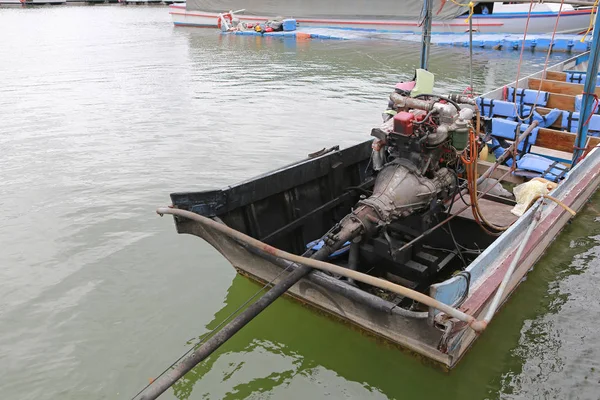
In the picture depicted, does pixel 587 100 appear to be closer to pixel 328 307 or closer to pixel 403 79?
pixel 328 307

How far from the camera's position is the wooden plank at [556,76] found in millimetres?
11112

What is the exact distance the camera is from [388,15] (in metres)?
29.9

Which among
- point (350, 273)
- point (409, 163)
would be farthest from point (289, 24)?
point (350, 273)

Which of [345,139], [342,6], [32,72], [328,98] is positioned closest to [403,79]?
[328,98]

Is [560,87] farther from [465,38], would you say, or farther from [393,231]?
[465,38]

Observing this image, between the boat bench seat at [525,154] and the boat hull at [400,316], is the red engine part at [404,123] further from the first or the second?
the boat bench seat at [525,154]

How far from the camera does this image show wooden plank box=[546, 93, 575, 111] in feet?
30.6

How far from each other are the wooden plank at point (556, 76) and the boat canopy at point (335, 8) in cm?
1712

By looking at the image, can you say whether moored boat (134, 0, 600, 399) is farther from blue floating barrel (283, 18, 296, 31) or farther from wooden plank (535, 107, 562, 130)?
blue floating barrel (283, 18, 296, 31)

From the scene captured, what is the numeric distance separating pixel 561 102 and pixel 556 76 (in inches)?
88.9

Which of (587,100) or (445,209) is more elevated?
(587,100)

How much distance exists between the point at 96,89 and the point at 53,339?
12237mm

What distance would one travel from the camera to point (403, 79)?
56.4ft

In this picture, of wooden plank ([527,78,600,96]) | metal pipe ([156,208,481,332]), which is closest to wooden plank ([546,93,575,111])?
wooden plank ([527,78,600,96])
